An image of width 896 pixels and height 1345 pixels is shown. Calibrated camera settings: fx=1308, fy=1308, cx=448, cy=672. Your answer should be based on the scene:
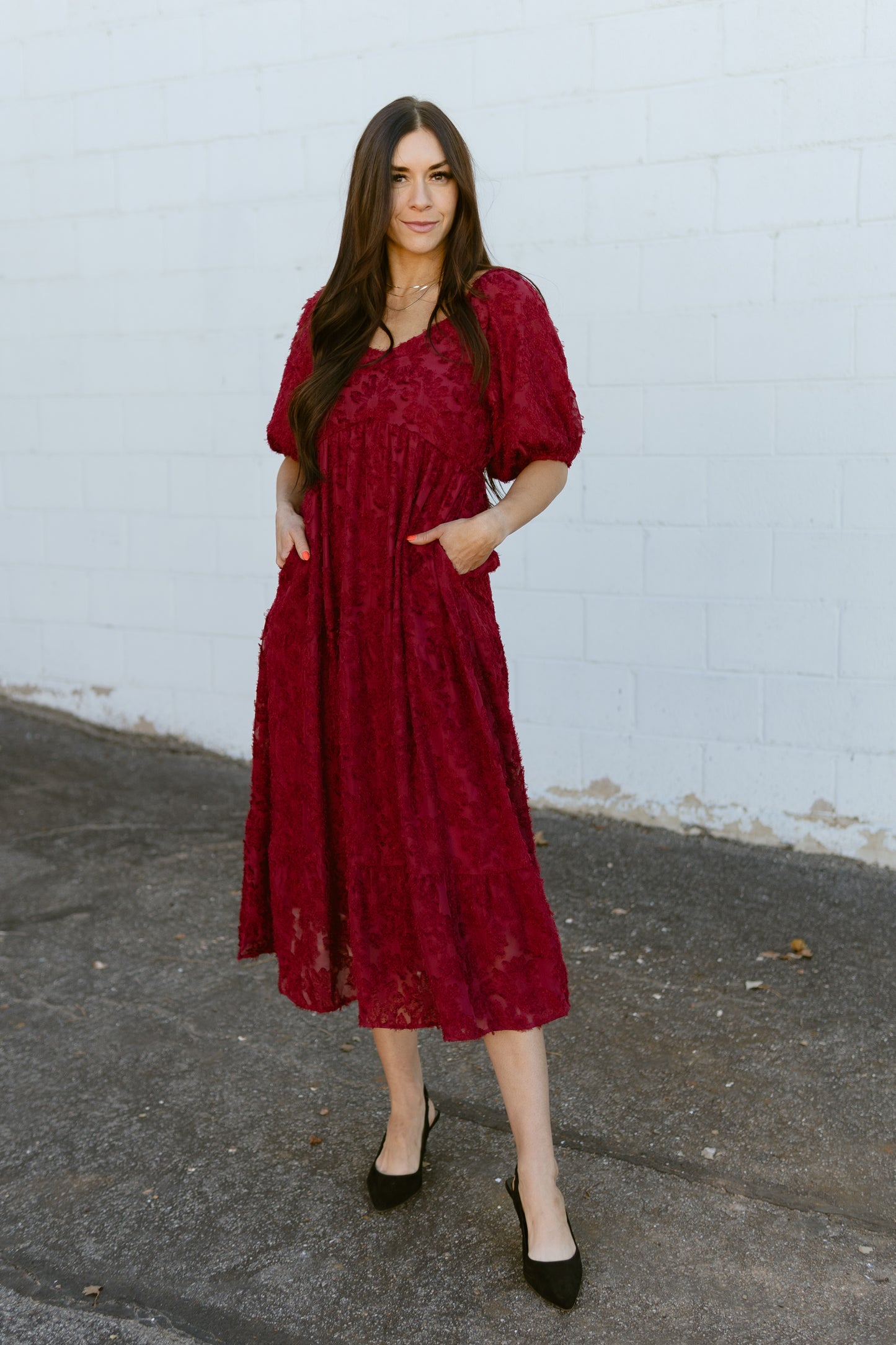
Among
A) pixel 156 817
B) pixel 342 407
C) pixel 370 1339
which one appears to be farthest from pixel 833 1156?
pixel 156 817

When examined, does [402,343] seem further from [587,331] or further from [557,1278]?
[587,331]

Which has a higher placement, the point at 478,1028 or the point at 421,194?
the point at 421,194

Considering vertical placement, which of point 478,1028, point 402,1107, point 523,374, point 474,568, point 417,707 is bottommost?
point 402,1107

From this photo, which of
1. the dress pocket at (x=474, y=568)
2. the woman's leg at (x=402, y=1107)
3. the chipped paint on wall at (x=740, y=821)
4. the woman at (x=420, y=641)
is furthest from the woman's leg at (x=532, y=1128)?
the chipped paint on wall at (x=740, y=821)

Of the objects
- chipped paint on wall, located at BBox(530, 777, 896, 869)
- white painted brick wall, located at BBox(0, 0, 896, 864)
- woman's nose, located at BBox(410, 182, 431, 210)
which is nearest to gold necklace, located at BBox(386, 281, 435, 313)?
woman's nose, located at BBox(410, 182, 431, 210)

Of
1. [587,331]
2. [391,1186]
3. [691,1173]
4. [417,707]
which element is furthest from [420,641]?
[587,331]

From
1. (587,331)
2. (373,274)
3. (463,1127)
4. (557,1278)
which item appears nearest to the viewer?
(557,1278)

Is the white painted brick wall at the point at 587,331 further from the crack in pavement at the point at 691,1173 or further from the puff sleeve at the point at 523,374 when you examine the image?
the puff sleeve at the point at 523,374

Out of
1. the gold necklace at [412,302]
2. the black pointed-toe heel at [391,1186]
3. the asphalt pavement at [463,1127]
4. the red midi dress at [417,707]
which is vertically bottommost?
the asphalt pavement at [463,1127]

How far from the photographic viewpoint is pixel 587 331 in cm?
383

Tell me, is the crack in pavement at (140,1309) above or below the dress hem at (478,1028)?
below

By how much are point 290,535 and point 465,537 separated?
11.8 inches

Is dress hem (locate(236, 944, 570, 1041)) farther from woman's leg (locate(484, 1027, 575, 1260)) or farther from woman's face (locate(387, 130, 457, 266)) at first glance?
woman's face (locate(387, 130, 457, 266))

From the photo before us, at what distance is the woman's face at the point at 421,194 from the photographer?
1.98 m
